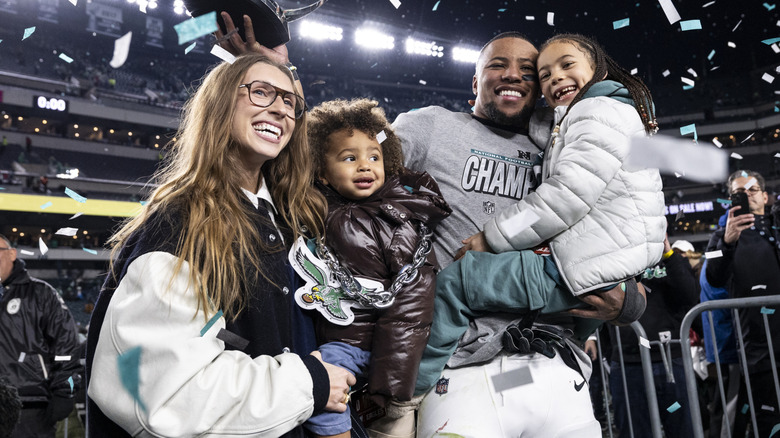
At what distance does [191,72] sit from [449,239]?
29.0m

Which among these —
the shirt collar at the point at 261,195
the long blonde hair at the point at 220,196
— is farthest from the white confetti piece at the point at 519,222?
the shirt collar at the point at 261,195

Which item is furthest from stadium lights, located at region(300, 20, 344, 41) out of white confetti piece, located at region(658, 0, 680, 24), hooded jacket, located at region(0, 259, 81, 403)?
white confetti piece, located at region(658, 0, 680, 24)

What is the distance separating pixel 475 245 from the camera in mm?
2094

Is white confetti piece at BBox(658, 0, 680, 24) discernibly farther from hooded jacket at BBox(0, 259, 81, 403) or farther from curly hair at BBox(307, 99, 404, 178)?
hooded jacket at BBox(0, 259, 81, 403)

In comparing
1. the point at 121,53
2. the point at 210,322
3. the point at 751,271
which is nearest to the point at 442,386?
the point at 210,322

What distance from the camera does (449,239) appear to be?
225 centimetres

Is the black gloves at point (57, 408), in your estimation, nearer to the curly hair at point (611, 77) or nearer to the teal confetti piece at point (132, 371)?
the teal confetti piece at point (132, 371)

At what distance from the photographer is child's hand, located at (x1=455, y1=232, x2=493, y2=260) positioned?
2.07 meters

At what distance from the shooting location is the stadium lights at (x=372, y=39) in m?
23.8

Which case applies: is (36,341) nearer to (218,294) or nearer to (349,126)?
(349,126)

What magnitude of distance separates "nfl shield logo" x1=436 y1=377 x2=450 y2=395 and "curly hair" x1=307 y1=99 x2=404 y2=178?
2.38 feet

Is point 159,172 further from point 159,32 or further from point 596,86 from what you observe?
point 159,32

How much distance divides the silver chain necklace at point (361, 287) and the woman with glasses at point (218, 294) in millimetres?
102

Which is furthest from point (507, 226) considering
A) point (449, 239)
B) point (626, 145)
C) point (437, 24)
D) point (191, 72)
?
point (191, 72)
